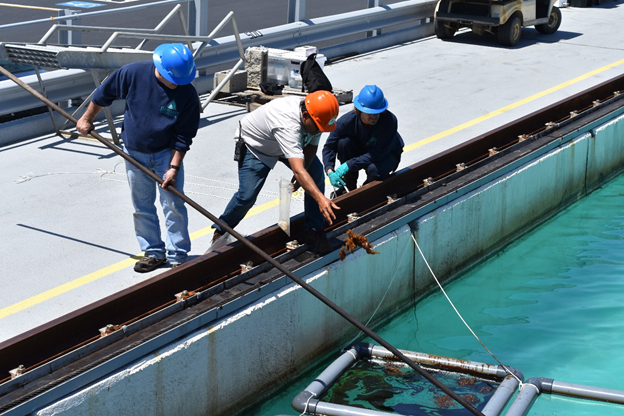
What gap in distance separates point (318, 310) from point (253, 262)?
0.66 m

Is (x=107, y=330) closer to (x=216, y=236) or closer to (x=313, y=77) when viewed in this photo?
(x=216, y=236)

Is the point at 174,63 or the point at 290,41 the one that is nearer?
the point at 174,63

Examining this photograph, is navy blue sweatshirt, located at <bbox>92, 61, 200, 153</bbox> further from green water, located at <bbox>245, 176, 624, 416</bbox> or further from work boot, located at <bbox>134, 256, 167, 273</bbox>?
green water, located at <bbox>245, 176, 624, 416</bbox>

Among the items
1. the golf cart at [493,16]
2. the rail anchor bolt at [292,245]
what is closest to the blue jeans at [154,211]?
the rail anchor bolt at [292,245]

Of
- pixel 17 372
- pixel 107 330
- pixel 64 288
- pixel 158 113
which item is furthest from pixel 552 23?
pixel 17 372

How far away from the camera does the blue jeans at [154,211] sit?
5688 millimetres

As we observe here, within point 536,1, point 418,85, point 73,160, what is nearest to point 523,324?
point 73,160

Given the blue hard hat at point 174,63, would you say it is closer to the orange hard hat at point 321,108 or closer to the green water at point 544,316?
the orange hard hat at point 321,108

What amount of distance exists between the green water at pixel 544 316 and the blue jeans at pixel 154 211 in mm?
1359

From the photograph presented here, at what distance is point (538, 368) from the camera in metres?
6.31

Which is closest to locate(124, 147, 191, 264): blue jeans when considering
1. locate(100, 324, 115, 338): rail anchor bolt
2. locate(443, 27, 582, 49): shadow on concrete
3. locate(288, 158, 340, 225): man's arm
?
locate(288, 158, 340, 225): man's arm

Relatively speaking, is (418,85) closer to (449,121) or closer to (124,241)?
(449,121)

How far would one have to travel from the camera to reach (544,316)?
282 inches

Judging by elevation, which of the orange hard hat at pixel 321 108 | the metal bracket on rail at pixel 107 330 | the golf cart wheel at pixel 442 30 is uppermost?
the orange hard hat at pixel 321 108
